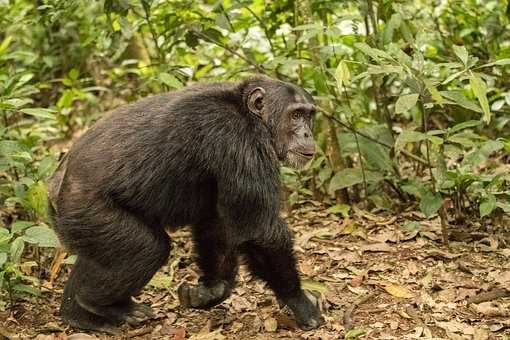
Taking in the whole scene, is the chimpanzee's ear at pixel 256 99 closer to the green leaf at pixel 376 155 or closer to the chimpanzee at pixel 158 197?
the chimpanzee at pixel 158 197

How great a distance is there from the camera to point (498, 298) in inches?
236

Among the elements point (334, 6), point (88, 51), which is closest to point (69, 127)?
point (88, 51)

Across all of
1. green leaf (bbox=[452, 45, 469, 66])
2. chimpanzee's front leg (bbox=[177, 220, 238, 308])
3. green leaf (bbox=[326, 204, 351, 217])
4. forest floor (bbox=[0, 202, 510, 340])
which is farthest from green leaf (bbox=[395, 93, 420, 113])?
green leaf (bbox=[326, 204, 351, 217])

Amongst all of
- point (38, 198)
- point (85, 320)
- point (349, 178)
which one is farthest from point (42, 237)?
point (349, 178)

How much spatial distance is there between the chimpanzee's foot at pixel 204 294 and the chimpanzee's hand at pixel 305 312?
2.11 ft

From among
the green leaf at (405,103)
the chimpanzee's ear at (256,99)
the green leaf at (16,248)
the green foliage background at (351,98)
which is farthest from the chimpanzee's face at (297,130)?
the green leaf at (16,248)

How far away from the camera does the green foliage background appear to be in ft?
20.5

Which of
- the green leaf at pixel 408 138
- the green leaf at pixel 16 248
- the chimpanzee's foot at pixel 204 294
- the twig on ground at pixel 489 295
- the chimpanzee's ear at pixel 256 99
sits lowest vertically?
the twig on ground at pixel 489 295

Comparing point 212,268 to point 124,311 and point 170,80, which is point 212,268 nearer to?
point 124,311

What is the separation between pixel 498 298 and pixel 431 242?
1.30 metres

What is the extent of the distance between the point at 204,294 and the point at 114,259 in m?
0.95

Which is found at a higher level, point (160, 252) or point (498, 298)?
point (160, 252)

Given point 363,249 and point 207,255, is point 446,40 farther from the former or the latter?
point 207,255

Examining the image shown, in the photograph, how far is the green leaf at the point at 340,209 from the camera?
7.94m
